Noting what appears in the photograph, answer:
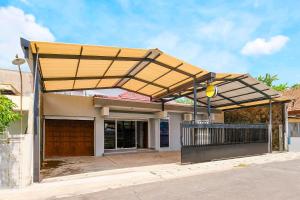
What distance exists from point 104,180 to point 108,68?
15.2 feet

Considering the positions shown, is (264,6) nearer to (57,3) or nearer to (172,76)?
(172,76)

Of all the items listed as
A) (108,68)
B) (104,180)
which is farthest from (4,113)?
(108,68)

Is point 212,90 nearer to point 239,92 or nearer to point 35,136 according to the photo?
point 239,92

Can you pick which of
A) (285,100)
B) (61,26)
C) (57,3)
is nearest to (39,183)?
(57,3)

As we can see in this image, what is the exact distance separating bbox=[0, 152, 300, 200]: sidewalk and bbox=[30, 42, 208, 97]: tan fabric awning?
381cm

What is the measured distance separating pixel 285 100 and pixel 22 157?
44.7ft

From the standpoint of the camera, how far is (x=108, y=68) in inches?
399

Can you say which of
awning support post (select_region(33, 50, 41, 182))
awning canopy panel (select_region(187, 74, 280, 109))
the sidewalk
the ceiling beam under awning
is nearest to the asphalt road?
the sidewalk

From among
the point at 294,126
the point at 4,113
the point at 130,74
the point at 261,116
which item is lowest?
the point at 294,126

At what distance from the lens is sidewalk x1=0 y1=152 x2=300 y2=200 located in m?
6.06

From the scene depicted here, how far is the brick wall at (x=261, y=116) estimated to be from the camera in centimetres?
1497

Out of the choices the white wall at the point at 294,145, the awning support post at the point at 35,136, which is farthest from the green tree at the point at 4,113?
the white wall at the point at 294,145

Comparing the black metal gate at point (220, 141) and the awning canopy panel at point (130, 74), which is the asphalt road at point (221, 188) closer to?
the black metal gate at point (220, 141)

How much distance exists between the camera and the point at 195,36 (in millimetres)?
12602
